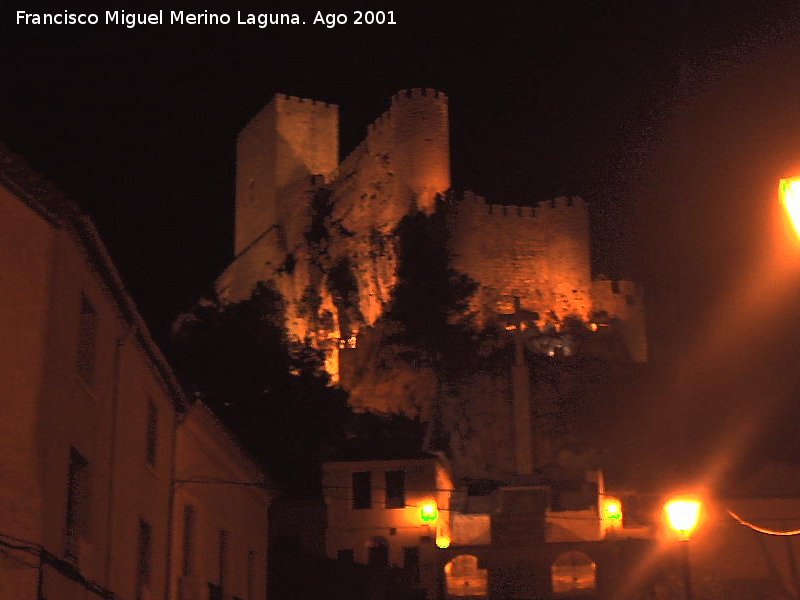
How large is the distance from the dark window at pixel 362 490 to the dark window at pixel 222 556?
49.3ft

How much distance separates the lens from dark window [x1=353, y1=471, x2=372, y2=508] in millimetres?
34312

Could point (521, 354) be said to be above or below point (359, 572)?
above

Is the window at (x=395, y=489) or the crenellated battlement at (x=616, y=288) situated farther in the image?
the crenellated battlement at (x=616, y=288)

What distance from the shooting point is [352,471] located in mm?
34438

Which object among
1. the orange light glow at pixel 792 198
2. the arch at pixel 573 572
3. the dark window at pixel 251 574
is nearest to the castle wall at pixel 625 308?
the arch at pixel 573 572

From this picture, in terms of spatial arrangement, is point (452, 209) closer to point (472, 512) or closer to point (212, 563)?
point (472, 512)

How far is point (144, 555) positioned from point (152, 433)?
4.73 feet

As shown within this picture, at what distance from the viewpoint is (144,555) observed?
1529cm

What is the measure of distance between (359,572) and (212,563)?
11.3 metres

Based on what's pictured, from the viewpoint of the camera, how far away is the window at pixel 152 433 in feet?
50.4

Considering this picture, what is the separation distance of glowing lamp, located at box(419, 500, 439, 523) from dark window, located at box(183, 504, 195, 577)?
1525 cm

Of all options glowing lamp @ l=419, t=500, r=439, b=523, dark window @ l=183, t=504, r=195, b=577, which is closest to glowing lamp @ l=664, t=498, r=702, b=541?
dark window @ l=183, t=504, r=195, b=577

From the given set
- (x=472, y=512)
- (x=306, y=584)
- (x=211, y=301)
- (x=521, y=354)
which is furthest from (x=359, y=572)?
(x=211, y=301)

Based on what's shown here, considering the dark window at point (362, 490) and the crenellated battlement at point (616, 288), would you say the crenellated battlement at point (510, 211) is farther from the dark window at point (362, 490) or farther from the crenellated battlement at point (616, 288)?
the dark window at point (362, 490)
